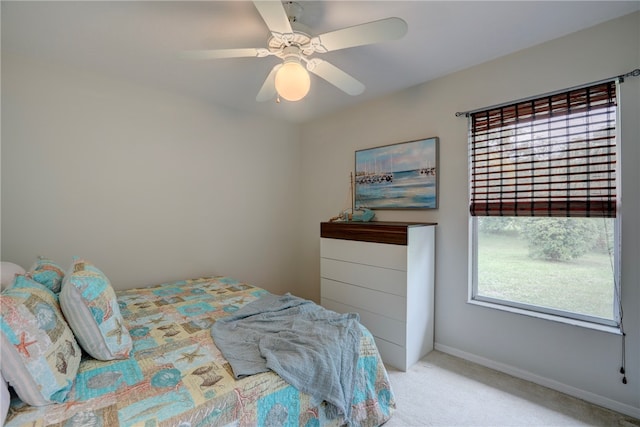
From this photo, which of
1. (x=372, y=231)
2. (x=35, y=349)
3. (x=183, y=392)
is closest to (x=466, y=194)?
(x=372, y=231)

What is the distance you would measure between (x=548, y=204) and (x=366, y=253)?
54.3 inches

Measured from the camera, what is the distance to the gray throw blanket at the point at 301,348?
52.3 inches

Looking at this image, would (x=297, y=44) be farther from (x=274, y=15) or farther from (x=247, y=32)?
(x=247, y=32)

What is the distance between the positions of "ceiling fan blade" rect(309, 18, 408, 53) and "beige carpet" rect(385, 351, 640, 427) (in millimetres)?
2115

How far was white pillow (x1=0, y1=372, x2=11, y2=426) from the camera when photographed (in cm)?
92

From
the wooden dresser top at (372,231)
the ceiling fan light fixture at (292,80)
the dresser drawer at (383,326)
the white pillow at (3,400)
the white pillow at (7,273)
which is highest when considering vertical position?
the ceiling fan light fixture at (292,80)

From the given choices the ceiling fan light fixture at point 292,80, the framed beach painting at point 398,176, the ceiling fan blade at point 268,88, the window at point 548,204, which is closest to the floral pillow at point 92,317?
the ceiling fan light fixture at point 292,80

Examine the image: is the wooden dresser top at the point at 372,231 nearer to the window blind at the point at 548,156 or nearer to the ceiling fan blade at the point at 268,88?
the window blind at the point at 548,156

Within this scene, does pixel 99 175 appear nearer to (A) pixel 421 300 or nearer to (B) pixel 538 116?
(A) pixel 421 300

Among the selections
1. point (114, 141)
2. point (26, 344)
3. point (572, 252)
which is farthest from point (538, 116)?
point (114, 141)

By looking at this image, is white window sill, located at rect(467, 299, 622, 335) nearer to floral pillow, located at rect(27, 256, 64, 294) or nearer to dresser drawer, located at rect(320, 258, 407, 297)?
dresser drawer, located at rect(320, 258, 407, 297)

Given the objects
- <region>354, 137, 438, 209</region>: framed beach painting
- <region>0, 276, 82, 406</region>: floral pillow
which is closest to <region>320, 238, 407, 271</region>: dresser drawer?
<region>354, 137, 438, 209</region>: framed beach painting

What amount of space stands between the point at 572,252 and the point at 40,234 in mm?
3999

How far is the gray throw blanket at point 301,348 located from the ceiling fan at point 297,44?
1.31m
